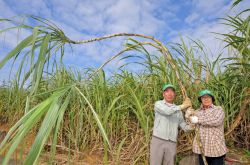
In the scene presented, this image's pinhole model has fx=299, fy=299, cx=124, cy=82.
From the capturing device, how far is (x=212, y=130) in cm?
270

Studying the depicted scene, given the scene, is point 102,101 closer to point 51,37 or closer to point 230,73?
point 230,73

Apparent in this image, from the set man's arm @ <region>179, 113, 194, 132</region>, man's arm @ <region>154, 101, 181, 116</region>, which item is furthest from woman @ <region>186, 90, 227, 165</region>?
man's arm @ <region>154, 101, 181, 116</region>

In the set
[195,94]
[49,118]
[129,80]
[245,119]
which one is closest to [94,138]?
[129,80]

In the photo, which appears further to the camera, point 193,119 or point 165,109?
point 165,109

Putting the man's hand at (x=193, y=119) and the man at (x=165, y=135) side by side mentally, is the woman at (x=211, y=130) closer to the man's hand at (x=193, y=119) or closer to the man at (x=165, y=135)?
the man at (x=165, y=135)

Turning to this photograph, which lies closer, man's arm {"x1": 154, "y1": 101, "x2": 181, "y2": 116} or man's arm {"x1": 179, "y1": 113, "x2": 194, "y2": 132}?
man's arm {"x1": 154, "y1": 101, "x2": 181, "y2": 116}

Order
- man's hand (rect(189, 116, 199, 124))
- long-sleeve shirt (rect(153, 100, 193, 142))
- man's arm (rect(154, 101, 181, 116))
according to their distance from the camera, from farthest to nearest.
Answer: long-sleeve shirt (rect(153, 100, 193, 142)) < man's arm (rect(154, 101, 181, 116)) < man's hand (rect(189, 116, 199, 124))

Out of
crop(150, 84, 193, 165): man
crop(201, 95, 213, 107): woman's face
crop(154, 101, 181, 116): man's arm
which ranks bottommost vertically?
crop(150, 84, 193, 165): man

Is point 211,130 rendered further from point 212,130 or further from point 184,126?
point 184,126

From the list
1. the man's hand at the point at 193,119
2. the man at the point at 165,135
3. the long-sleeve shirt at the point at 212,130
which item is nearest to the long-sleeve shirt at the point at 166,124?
the man at the point at 165,135

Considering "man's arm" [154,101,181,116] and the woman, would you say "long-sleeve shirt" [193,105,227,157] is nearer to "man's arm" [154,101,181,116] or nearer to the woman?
the woman

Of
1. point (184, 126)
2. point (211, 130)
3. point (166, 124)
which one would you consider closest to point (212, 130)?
point (211, 130)

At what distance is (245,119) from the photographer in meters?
3.14

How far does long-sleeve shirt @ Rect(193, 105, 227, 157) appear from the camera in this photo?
104 inches
